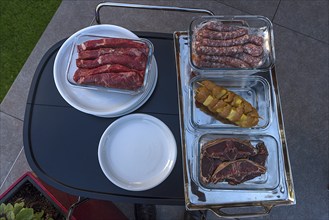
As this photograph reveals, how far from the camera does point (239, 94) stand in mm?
1087

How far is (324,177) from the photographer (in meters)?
1.51

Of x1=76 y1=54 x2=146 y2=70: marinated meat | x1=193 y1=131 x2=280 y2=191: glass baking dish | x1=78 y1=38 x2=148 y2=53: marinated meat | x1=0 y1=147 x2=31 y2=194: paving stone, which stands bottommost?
x1=0 y1=147 x2=31 y2=194: paving stone

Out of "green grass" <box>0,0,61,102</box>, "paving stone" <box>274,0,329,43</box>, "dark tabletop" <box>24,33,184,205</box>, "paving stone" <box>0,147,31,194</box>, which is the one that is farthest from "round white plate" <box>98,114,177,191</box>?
"paving stone" <box>274,0,329,43</box>

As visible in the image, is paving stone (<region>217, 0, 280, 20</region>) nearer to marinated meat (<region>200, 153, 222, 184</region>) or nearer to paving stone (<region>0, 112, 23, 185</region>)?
marinated meat (<region>200, 153, 222, 184</region>)

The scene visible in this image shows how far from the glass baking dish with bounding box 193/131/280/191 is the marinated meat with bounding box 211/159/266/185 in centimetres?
3

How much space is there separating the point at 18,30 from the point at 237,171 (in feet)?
4.60

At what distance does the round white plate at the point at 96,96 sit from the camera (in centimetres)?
102

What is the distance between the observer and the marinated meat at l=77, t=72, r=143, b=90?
0.97m

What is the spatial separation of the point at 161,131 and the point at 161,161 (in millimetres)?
92

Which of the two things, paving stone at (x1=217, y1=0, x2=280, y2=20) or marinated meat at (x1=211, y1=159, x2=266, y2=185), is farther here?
paving stone at (x1=217, y1=0, x2=280, y2=20)

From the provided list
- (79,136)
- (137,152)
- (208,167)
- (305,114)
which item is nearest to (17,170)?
(79,136)

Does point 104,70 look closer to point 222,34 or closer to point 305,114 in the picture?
point 222,34

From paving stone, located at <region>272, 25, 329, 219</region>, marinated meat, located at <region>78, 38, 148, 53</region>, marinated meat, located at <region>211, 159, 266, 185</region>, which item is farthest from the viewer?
paving stone, located at <region>272, 25, 329, 219</region>

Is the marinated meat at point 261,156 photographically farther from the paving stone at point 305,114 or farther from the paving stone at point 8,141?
the paving stone at point 8,141
